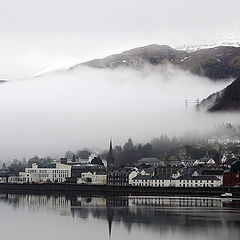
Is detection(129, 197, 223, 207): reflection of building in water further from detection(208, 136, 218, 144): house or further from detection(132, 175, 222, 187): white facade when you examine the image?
detection(208, 136, 218, 144): house

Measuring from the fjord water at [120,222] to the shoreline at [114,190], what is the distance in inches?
1325

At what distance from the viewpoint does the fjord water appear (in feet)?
182

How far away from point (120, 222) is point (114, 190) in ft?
218

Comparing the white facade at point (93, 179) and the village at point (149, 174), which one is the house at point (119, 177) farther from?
the white facade at point (93, 179)

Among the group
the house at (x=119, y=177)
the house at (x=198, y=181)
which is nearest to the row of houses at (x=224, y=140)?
the house at (x=119, y=177)

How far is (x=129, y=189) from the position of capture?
126 meters

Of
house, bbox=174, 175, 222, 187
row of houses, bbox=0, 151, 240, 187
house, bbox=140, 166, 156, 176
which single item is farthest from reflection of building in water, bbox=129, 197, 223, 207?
house, bbox=140, 166, 156, 176

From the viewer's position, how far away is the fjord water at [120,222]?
55.4 meters

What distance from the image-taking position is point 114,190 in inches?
5133

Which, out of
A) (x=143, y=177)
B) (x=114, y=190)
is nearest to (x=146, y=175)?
(x=143, y=177)

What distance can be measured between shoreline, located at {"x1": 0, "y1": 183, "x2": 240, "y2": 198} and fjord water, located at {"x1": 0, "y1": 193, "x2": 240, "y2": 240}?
110 feet

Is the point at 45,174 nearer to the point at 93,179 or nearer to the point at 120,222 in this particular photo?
the point at 93,179

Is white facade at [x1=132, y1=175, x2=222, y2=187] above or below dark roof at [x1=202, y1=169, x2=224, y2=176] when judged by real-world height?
below

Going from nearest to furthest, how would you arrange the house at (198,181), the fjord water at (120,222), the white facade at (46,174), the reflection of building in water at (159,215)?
the fjord water at (120,222), the reflection of building in water at (159,215), the house at (198,181), the white facade at (46,174)
